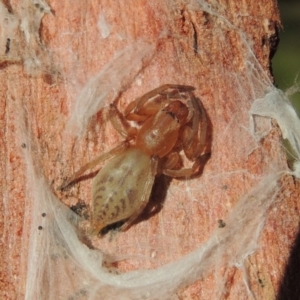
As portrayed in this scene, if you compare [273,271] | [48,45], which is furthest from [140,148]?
[273,271]

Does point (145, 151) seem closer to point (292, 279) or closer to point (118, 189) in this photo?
point (118, 189)

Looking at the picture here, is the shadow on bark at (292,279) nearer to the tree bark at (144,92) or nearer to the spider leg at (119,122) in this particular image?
the tree bark at (144,92)

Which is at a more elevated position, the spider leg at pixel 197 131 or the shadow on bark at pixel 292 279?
the spider leg at pixel 197 131

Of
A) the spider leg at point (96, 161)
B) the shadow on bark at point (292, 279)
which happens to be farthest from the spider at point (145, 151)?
the shadow on bark at point (292, 279)

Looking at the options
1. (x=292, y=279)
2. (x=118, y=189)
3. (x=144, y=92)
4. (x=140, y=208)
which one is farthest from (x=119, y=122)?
(x=292, y=279)

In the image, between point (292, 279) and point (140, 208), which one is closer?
point (292, 279)

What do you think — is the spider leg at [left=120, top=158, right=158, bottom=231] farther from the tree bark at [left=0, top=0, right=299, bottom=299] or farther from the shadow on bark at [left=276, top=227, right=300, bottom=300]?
the shadow on bark at [left=276, top=227, right=300, bottom=300]
